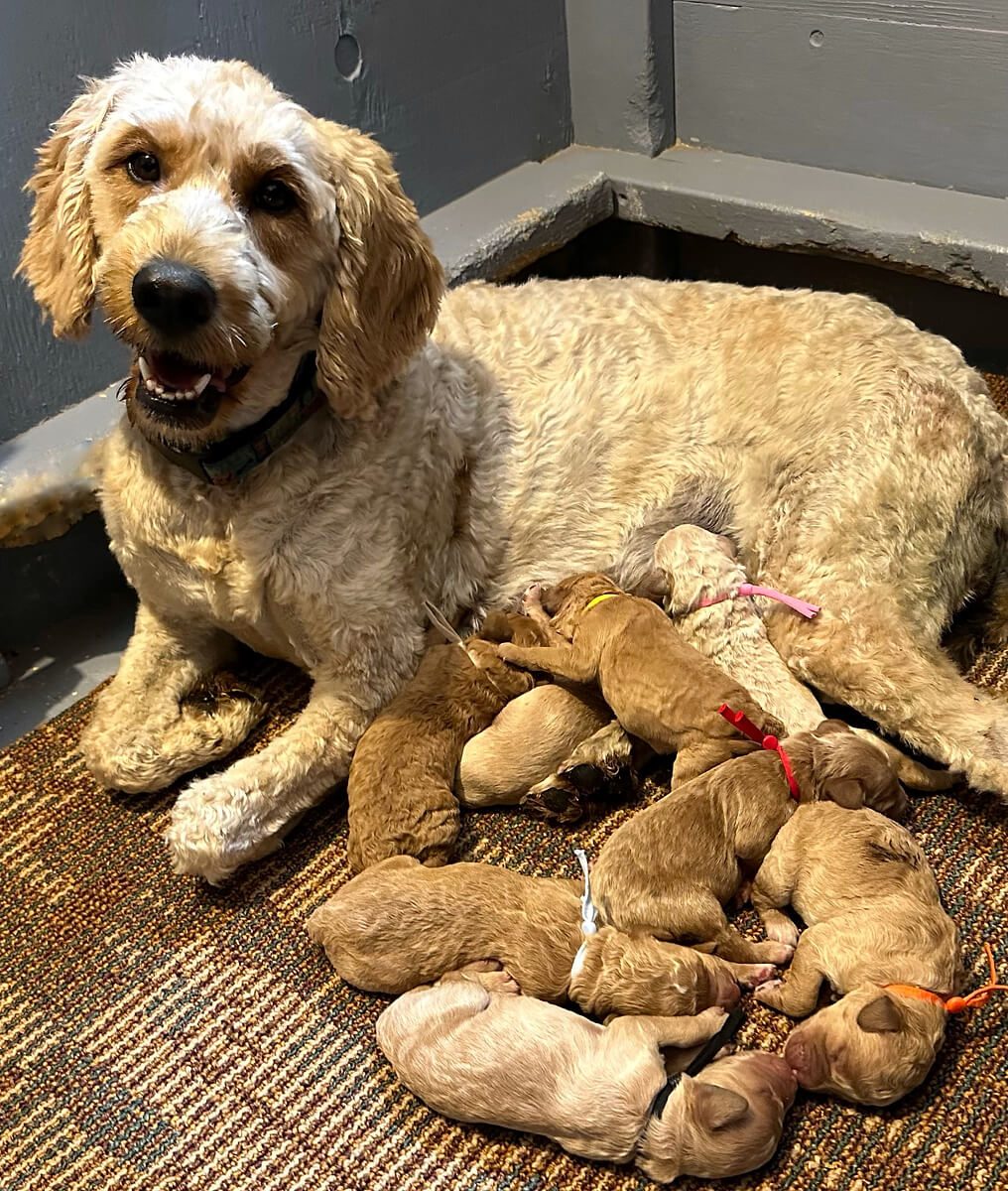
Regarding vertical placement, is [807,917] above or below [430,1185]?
above

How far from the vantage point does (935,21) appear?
308cm

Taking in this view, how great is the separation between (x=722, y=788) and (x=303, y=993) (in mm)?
745

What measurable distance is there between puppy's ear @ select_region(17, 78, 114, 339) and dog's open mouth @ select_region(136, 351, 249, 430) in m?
0.18

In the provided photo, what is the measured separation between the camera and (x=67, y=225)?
2.04m

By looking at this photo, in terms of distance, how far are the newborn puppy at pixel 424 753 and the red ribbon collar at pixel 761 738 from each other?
1.33 ft

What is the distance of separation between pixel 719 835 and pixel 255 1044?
789 mm

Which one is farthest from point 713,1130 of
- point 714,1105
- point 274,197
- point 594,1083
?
point 274,197

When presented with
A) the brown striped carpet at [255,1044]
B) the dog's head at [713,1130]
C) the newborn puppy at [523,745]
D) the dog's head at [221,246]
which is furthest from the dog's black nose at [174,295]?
the dog's head at [713,1130]

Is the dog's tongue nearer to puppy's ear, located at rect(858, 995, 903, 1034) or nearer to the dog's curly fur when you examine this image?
the dog's curly fur

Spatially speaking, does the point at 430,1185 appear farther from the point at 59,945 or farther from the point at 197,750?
the point at 197,750

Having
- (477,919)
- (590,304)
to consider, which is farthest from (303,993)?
(590,304)

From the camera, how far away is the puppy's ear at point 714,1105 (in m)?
1.63

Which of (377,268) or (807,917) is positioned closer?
(807,917)

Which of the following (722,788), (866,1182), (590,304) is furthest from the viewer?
(590,304)
